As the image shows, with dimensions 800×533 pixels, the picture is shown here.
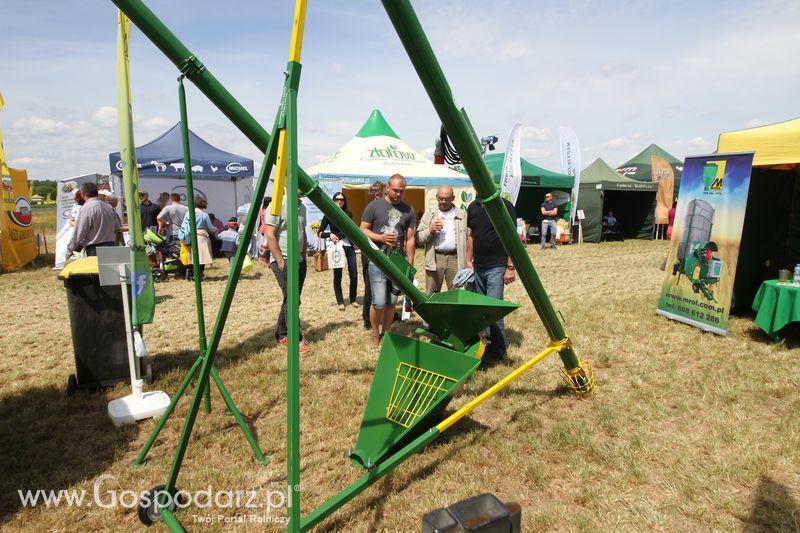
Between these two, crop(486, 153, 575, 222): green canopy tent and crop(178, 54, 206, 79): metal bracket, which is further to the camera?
crop(486, 153, 575, 222): green canopy tent

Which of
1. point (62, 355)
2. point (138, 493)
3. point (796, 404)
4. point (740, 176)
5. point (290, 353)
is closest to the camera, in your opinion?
point (290, 353)

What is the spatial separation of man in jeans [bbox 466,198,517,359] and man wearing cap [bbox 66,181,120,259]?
4681 mm

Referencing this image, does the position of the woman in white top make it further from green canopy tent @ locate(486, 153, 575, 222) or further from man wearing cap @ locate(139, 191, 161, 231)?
green canopy tent @ locate(486, 153, 575, 222)

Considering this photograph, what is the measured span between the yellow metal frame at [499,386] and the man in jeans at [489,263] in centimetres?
111

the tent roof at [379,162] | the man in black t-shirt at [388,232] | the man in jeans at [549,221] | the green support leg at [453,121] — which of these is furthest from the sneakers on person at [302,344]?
the man in jeans at [549,221]

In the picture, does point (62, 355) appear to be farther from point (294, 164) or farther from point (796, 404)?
point (796, 404)

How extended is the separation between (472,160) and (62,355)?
5.28 meters

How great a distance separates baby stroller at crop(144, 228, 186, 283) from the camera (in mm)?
10031

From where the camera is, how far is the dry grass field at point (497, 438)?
2.66 m

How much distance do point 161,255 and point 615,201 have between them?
19.1m

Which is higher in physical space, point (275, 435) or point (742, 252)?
point (742, 252)

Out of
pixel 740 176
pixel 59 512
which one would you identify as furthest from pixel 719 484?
pixel 740 176

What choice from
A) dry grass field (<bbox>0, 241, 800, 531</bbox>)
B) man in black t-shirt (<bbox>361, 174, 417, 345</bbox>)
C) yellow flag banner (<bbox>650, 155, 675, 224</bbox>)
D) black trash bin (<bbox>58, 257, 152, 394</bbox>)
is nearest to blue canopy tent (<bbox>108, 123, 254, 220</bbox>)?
dry grass field (<bbox>0, 241, 800, 531</bbox>)

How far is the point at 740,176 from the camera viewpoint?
5.69 m
